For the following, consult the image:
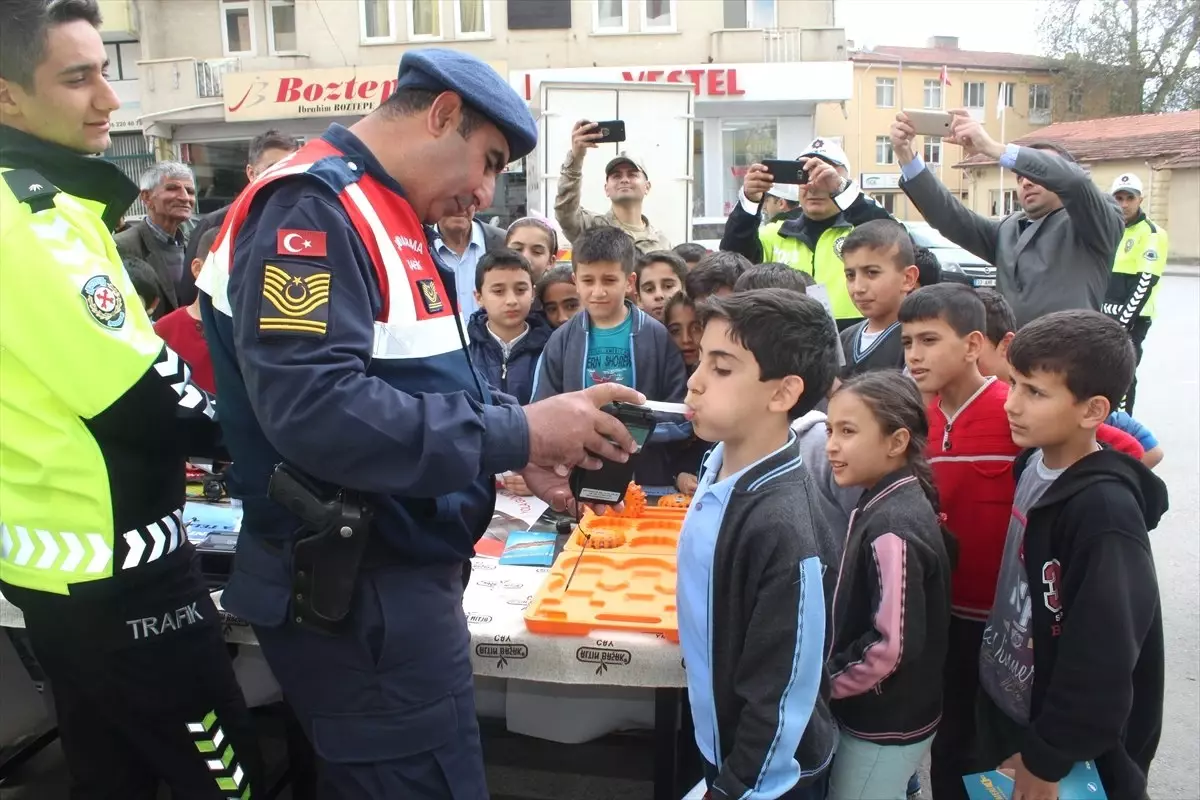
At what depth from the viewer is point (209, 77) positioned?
18.2m

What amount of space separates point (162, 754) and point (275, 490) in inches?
35.2

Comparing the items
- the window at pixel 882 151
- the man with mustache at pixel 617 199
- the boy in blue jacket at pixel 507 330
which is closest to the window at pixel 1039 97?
the window at pixel 882 151

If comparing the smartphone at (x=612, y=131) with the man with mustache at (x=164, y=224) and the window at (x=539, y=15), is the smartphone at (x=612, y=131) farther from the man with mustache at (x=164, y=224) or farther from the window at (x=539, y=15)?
the window at (x=539, y=15)

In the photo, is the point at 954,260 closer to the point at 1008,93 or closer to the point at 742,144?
the point at 742,144

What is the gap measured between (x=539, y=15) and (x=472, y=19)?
1560 millimetres

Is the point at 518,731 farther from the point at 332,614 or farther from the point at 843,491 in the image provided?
the point at 332,614

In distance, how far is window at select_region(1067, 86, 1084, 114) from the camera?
1624 inches

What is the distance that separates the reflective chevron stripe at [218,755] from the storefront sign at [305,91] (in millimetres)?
17413

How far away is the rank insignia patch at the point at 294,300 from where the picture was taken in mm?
1318

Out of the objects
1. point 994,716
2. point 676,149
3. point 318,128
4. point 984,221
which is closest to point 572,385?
point 994,716

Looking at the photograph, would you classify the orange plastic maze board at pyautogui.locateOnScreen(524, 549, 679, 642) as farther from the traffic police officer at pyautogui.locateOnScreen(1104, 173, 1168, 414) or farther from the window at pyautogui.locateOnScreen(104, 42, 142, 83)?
the window at pyautogui.locateOnScreen(104, 42, 142, 83)

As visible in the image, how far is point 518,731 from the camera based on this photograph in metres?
2.93

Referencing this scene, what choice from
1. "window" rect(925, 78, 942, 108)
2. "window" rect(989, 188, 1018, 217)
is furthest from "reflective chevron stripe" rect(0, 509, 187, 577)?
"window" rect(925, 78, 942, 108)

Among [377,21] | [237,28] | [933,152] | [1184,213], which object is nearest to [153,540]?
[377,21]
